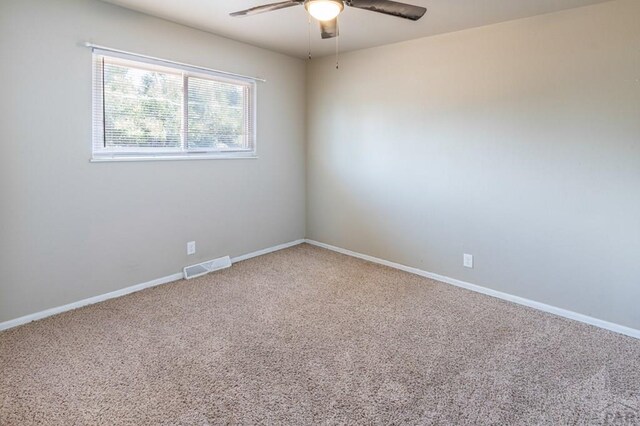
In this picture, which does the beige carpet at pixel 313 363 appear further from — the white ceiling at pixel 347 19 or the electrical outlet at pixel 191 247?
the white ceiling at pixel 347 19

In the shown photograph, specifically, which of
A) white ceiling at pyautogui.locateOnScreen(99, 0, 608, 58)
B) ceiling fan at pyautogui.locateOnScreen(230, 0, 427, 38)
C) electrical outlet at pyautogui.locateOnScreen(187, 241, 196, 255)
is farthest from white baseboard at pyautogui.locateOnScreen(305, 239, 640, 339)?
ceiling fan at pyautogui.locateOnScreen(230, 0, 427, 38)

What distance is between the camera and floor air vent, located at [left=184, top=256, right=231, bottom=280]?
368 centimetres

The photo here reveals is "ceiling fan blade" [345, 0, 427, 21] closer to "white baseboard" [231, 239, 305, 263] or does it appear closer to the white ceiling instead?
the white ceiling

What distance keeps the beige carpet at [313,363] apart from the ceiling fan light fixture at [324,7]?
1999 millimetres

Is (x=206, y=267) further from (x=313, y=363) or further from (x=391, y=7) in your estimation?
(x=391, y=7)

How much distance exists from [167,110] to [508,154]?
9.83ft

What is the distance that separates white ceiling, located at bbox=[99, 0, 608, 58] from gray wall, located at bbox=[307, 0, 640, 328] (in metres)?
0.16

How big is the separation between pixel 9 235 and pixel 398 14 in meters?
2.93

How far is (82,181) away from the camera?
2928 millimetres

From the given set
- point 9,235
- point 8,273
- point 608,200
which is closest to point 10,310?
point 8,273

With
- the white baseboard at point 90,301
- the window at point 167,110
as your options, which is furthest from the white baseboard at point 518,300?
the window at point 167,110

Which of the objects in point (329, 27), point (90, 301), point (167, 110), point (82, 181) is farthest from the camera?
point (167, 110)

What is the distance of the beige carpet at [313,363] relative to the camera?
185 cm

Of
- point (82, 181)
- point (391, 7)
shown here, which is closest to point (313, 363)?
point (391, 7)
